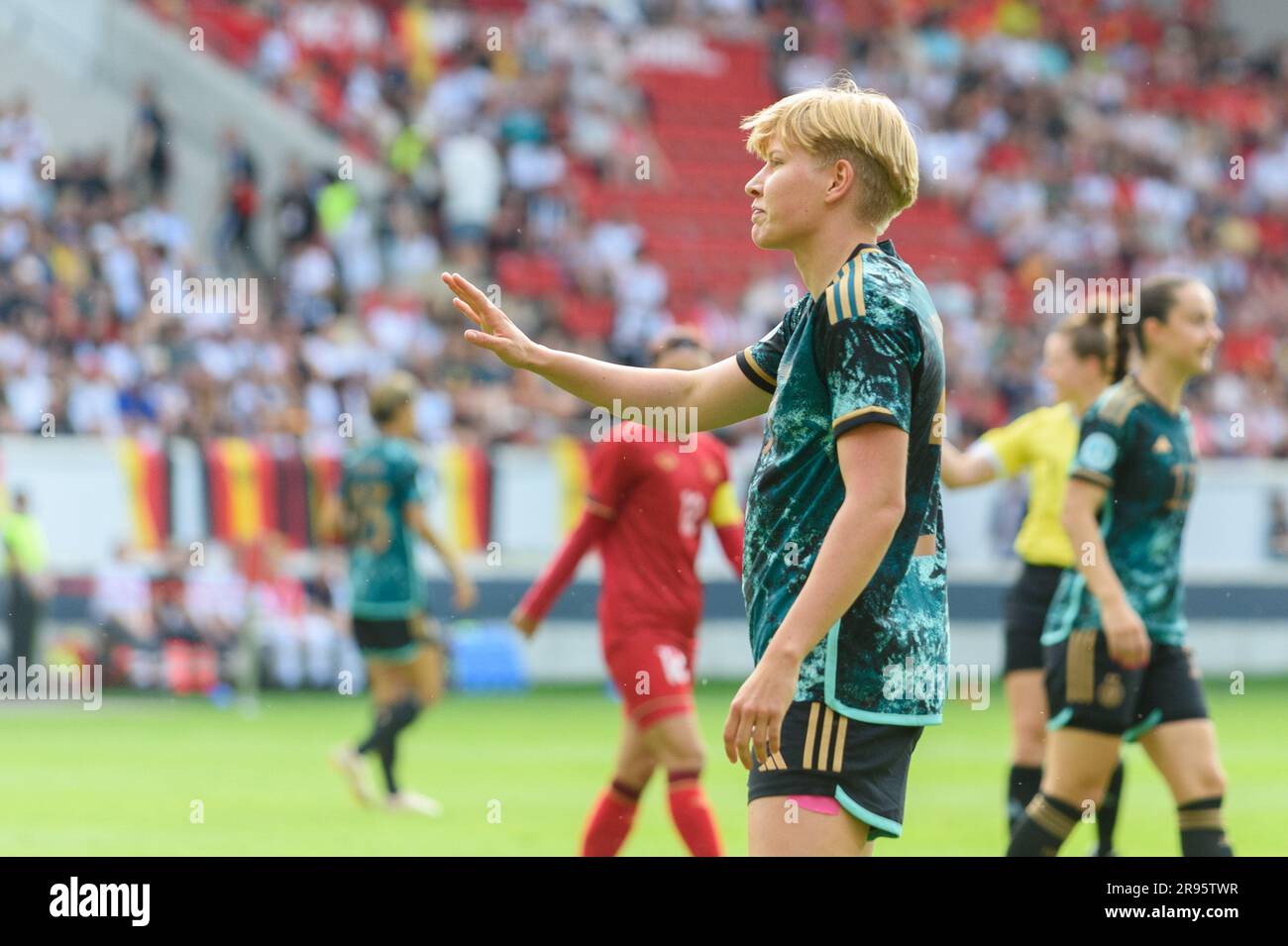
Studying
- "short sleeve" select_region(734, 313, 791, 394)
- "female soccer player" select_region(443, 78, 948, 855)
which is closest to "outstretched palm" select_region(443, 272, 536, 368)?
"short sleeve" select_region(734, 313, 791, 394)

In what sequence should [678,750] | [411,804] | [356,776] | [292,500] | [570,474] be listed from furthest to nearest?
1. [570,474]
2. [292,500]
3. [356,776]
4. [411,804]
5. [678,750]

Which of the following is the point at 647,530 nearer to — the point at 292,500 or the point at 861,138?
the point at 861,138

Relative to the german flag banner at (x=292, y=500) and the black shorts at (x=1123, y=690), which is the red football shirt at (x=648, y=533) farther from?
the german flag banner at (x=292, y=500)

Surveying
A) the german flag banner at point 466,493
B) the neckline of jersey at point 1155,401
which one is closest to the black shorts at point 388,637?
the neckline of jersey at point 1155,401

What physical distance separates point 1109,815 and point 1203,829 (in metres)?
2.16

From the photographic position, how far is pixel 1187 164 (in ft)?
103

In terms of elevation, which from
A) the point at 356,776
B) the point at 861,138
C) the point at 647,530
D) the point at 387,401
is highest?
the point at 861,138

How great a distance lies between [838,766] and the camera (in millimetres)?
4613

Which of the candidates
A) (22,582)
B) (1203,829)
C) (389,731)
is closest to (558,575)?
(1203,829)

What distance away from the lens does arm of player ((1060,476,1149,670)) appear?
7047 mm

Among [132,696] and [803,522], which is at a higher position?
[803,522]

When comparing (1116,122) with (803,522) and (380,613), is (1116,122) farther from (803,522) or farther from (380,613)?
(803,522)

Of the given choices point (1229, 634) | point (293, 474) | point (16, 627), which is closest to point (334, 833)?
→ point (16, 627)
